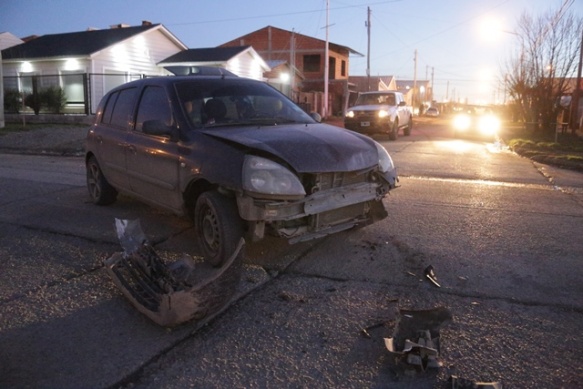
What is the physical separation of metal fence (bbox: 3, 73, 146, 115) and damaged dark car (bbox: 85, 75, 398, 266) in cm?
1979

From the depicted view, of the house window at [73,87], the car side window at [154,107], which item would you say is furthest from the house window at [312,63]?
the car side window at [154,107]

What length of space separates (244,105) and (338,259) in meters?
1.93

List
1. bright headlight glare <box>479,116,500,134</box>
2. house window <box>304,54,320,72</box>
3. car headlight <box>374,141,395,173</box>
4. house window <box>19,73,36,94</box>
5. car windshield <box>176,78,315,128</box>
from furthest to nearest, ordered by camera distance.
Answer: house window <box>304,54,320,72</box>
bright headlight glare <box>479,116,500,134</box>
house window <box>19,73,36,94</box>
car windshield <box>176,78,315,128</box>
car headlight <box>374,141,395,173</box>

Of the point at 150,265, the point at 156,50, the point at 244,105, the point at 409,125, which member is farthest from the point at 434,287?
the point at 156,50

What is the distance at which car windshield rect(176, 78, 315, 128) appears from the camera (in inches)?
199

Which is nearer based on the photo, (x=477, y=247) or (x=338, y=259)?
(x=338, y=259)

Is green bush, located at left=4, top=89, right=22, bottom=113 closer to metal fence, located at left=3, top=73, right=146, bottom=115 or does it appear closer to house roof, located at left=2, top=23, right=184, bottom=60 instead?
metal fence, located at left=3, top=73, right=146, bottom=115

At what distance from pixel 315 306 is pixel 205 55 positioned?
29.1m

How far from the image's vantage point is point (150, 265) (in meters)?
4.07

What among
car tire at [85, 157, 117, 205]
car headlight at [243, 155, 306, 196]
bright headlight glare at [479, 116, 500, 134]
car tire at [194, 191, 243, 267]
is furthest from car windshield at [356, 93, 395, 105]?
car headlight at [243, 155, 306, 196]

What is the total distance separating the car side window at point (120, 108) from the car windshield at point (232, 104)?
39.3 inches

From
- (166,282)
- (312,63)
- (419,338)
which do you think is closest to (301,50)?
(312,63)

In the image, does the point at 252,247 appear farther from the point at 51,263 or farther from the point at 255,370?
the point at 255,370

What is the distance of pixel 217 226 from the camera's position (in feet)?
14.3
